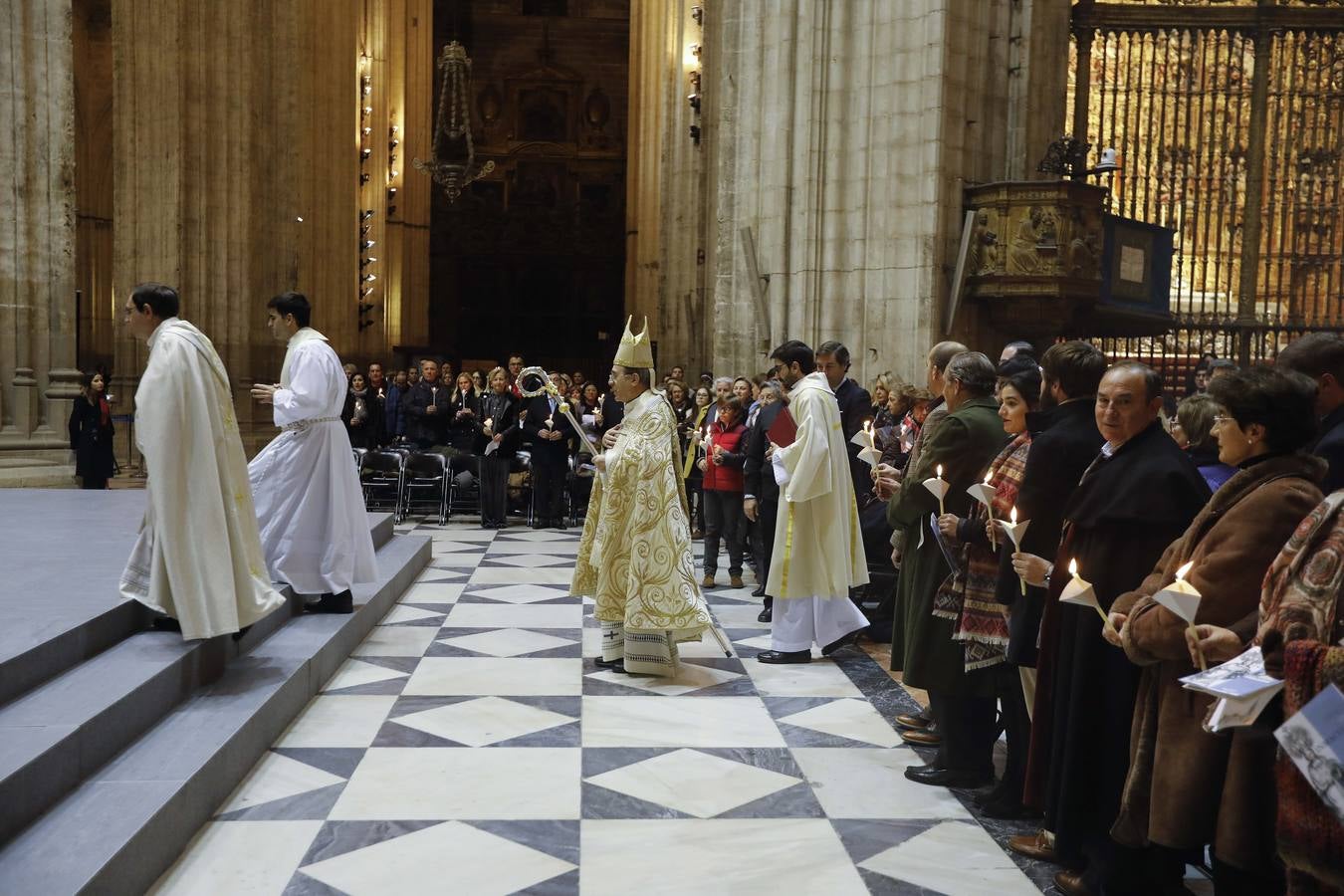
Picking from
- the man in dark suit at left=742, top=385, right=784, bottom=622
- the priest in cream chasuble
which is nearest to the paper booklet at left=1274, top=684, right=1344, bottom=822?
the priest in cream chasuble

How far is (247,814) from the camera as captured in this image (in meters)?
4.14

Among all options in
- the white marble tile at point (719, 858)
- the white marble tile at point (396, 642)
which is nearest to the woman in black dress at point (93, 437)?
the white marble tile at point (396, 642)

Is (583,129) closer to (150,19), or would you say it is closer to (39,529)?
(150,19)

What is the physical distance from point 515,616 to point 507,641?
78 centimetres

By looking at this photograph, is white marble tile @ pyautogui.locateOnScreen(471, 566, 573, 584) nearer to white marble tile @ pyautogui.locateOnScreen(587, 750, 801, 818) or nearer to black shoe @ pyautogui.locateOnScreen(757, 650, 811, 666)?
black shoe @ pyautogui.locateOnScreen(757, 650, 811, 666)

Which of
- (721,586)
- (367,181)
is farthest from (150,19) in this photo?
(721,586)

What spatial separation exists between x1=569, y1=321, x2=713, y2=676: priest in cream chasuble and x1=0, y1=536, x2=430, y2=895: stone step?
1463mm

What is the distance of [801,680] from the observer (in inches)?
248

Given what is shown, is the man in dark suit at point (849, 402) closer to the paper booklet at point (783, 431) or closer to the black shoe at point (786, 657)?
the paper booklet at point (783, 431)

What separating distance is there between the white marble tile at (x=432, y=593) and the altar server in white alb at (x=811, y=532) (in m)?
2.60

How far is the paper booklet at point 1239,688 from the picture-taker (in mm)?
2334

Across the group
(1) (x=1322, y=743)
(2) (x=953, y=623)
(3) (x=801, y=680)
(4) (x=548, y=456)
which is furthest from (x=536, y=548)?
(1) (x=1322, y=743)

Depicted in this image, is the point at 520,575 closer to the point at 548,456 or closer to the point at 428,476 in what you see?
the point at 548,456

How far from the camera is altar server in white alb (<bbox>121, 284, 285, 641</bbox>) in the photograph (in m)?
4.66
